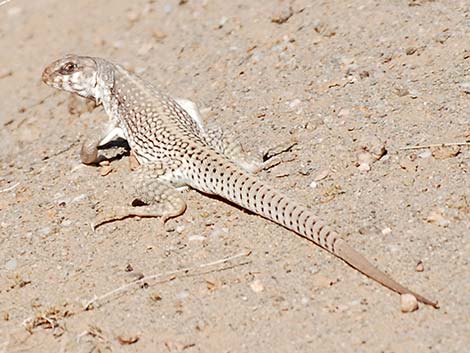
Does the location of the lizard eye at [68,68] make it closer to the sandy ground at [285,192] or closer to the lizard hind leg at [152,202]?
the sandy ground at [285,192]

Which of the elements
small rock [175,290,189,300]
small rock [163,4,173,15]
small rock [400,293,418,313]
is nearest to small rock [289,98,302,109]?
small rock [175,290,189,300]

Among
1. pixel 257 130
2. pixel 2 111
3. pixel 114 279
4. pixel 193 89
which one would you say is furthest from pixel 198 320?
pixel 2 111

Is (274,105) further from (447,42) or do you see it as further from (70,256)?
(70,256)

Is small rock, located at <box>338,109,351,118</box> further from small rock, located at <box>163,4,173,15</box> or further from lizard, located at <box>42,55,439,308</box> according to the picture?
small rock, located at <box>163,4,173,15</box>

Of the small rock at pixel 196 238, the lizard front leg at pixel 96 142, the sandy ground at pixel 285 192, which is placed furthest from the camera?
the lizard front leg at pixel 96 142

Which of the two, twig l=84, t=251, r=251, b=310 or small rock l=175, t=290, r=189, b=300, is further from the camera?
twig l=84, t=251, r=251, b=310

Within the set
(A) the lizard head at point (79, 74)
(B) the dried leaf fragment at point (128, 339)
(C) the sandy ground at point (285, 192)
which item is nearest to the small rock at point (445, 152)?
(C) the sandy ground at point (285, 192)
